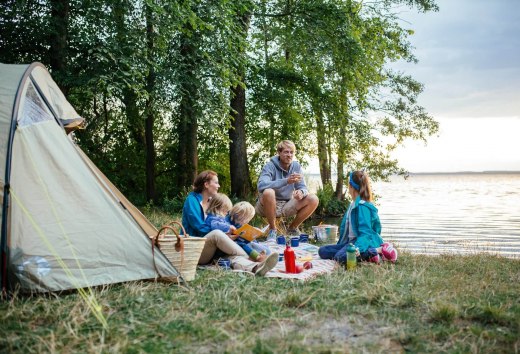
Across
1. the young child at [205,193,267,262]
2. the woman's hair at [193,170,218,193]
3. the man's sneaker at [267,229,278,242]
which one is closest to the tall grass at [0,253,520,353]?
the young child at [205,193,267,262]

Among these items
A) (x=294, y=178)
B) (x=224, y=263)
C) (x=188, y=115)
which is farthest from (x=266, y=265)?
(x=188, y=115)

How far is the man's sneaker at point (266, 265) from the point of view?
468 cm

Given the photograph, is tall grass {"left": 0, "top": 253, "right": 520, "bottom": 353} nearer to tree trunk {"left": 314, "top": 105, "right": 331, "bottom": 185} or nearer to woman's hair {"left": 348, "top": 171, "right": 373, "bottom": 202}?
woman's hair {"left": 348, "top": 171, "right": 373, "bottom": 202}

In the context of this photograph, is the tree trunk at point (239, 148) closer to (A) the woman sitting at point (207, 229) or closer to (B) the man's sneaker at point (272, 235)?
(B) the man's sneaker at point (272, 235)

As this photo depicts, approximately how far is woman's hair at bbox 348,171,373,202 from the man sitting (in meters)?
1.61

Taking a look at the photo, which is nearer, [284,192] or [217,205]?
[217,205]

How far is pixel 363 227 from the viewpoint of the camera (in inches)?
Answer: 213

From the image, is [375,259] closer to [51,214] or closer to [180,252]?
[180,252]

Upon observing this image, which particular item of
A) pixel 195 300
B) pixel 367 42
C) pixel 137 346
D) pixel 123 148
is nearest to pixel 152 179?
pixel 123 148

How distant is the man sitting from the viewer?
23.5ft

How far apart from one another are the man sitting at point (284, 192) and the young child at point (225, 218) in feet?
4.55

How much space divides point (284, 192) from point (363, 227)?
2198 millimetres

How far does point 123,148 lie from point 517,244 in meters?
11.3

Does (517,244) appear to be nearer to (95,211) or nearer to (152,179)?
(95,211)
